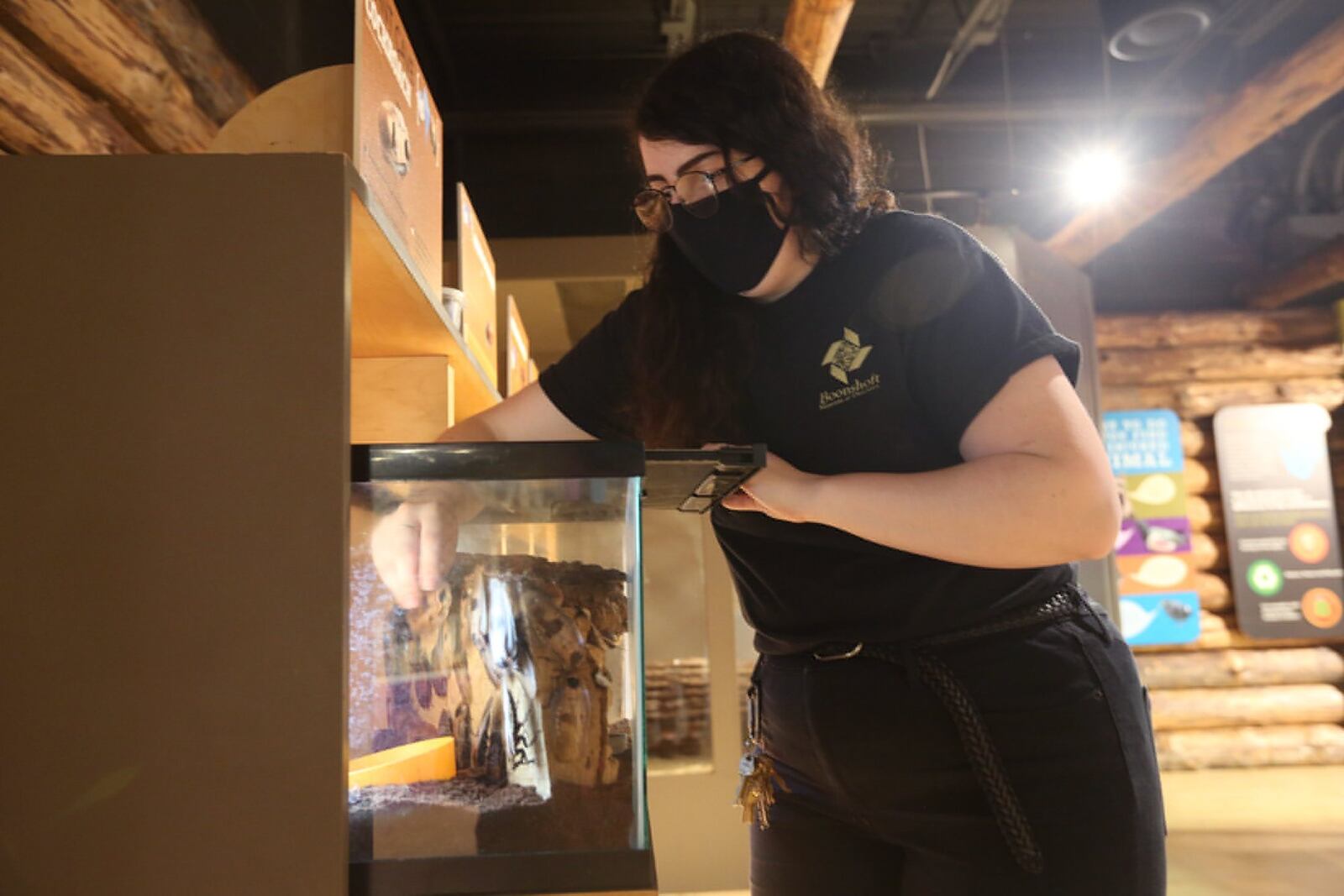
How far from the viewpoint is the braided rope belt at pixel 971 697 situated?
3.44 ft

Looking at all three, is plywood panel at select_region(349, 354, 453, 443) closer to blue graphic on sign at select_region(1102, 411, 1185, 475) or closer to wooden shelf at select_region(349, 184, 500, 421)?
wooden shelf at select_region(349, 184, 500, 421)

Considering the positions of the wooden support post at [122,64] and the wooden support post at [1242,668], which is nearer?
the wooden support post at [122,64]

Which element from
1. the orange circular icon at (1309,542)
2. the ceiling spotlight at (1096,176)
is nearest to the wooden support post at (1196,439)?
the orange circular icon at (1309,542)

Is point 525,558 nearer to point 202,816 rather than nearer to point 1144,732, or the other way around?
point 202,816

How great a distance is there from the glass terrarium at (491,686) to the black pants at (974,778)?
0.37m

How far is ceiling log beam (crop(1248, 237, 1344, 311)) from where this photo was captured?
6.31 meters

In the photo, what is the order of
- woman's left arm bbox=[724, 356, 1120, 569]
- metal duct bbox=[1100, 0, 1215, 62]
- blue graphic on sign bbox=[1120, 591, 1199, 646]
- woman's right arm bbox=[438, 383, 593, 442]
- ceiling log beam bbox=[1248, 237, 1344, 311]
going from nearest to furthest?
woman's left arm bbox=[724, 356, 1120, 569] < woman's right arm bbox=[438, 383, 593, 442] < metal duct bbox=[1100, 0, 1215, 62] < ceiling log beam bbox=[1248, 237, 1344, 311] < blue graphic on sign bbox=[1120, 591, 1199, 646]

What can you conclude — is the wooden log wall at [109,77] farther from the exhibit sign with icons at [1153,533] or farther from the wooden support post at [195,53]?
the exhibit sign with icons at [1153,533]

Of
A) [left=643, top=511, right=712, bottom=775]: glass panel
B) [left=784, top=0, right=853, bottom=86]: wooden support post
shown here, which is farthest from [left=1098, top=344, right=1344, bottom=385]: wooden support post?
[left=784, top=0, right=853, bottom=86]: wooden support post

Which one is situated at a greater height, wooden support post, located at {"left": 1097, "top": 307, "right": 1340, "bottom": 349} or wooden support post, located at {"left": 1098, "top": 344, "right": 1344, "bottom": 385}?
wooden support post, located at {"left": 1097, "top": 307, "right": 1340, "bottom": 349}

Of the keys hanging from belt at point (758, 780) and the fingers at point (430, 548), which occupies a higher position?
the fingers at point (430, 548)

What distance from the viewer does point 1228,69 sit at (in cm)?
515

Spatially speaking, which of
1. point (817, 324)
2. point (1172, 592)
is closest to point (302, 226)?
point (817, 324)

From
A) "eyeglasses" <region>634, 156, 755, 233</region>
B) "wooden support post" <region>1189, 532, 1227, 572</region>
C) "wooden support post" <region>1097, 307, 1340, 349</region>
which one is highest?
"wooden support post" <region>1097, 307, 1340, 349</region>
